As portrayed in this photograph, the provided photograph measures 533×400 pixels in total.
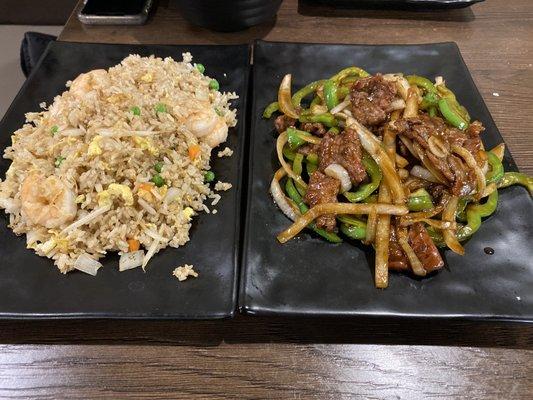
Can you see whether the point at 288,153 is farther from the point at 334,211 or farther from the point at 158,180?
the point at 158,180

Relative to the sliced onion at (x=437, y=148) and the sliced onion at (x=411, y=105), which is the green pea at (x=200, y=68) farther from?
the sliced onion at (x=437, y=148)

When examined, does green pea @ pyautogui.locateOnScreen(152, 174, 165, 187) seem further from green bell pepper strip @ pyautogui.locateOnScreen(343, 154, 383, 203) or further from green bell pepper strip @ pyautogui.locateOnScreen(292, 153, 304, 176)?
green bell pepper strip @ pyautogui.locateOnScreen(343, 154, 383, 203)

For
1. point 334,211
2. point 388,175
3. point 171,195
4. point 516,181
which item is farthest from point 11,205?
point 516,181

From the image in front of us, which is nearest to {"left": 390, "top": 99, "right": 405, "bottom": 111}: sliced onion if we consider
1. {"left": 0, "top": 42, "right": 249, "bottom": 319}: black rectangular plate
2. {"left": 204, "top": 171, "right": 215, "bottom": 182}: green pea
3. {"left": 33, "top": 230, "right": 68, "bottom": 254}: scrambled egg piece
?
{"left": 0, "top": 42, "right": 249, "bottom": 319}: black rectangular plate

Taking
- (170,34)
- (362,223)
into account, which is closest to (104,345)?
(362,223)

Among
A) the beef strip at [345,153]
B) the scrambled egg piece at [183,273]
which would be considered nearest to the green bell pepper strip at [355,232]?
the beef strip at [345,153]
